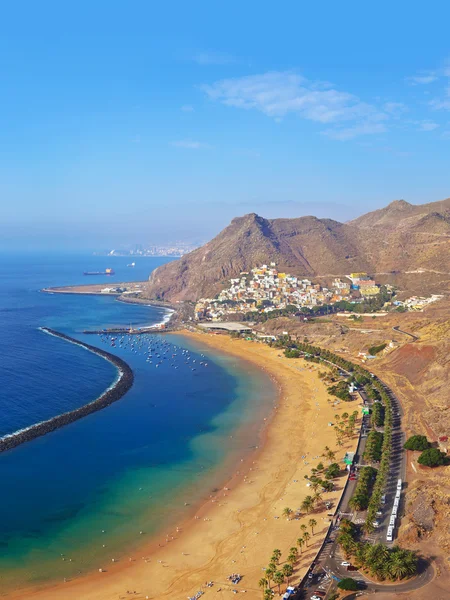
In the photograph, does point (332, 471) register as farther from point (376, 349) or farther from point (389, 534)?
point (376, 349)

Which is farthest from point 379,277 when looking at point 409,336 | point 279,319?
point 409,336

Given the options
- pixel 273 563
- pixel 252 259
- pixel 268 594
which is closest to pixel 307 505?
pixel 273 563

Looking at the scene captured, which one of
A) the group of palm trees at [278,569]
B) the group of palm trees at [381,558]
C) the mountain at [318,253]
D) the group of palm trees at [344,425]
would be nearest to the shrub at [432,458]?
the group of palm trees at [344,425]

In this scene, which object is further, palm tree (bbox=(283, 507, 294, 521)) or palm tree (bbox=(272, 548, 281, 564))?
palm tree (bbox=(283, 507, 294, 521))

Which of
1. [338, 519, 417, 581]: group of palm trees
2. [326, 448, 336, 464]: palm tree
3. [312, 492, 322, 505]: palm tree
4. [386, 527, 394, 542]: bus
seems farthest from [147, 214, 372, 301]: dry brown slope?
[338, 519, 417, 581]: group of palm trees

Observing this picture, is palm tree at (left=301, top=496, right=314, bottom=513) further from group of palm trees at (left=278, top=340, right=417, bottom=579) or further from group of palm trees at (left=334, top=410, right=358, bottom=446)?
group of palm trees at (left=334, top=410, right=358, bottom=446)

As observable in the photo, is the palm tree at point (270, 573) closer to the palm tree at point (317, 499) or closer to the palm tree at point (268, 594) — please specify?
the palm tree at point (268, 594)
